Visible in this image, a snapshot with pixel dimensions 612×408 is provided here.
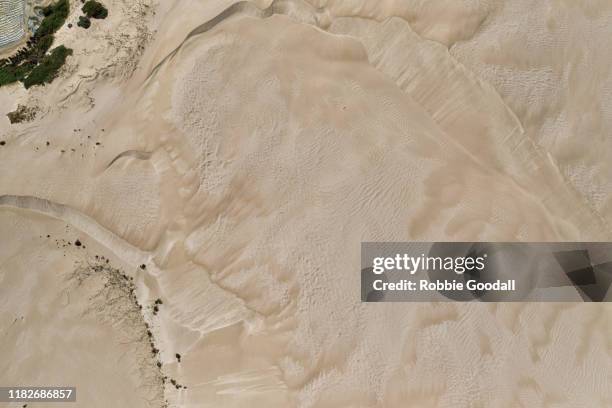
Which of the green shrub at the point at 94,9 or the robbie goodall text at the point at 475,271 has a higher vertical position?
the green shrub at the point at 94,9

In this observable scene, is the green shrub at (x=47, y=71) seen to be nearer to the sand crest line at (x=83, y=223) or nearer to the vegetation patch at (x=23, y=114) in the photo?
the vegetation patch at (x=23, y=114)

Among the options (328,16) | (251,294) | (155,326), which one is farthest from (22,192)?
(328,16)

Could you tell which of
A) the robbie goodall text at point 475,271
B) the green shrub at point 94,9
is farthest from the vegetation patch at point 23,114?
the robbie goodall text at point 475,271

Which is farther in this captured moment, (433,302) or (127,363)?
(127,363)

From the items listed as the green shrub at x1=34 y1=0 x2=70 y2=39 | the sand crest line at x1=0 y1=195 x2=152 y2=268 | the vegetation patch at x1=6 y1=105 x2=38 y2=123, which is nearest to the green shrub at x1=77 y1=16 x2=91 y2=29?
the green shrub at x1=34 y1=0 x2=70 y2=39

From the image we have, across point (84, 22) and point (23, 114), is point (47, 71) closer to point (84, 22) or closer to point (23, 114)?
point (23, 114)

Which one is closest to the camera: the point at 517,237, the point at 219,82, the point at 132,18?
the point at 517,237

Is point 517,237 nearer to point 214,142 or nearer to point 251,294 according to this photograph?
point 251,294
